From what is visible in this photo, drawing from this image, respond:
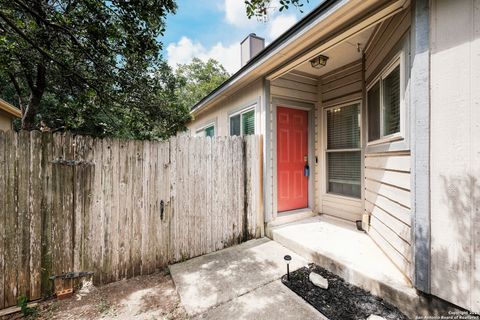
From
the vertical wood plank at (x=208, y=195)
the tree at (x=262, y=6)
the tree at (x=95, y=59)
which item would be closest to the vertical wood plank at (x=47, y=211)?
the tree at (x=95, y=59)

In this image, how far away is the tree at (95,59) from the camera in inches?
101

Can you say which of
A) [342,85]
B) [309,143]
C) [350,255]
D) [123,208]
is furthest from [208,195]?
[342,85]

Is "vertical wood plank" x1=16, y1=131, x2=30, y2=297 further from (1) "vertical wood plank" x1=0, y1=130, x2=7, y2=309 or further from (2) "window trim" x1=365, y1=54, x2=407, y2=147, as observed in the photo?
(2) "window trim" x1=365, y1=54, x2=407, y2=147

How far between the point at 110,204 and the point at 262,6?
301 cm

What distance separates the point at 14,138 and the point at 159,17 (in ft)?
7.00

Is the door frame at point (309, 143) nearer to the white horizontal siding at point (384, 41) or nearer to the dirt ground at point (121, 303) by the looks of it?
the white horizontal siding at point (384, 41)

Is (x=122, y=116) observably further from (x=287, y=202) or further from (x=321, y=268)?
(x=321, y=268)

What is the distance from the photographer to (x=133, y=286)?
260 cm

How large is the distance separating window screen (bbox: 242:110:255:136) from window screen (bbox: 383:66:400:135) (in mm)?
2293

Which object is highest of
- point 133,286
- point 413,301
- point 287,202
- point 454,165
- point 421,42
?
point 421,42

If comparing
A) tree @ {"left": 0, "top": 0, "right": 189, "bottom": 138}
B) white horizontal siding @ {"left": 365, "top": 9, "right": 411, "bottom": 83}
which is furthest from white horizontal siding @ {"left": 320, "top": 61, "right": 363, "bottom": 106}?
tree @ {"left": 0, "top": 0, "right": 189, "bottom": 138}

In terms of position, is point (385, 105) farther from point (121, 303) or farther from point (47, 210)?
point (47, 210)

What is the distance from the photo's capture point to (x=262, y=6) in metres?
2.34

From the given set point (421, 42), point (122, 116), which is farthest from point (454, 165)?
point (122, 116)
